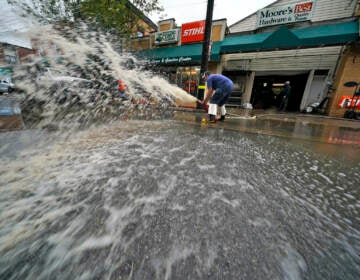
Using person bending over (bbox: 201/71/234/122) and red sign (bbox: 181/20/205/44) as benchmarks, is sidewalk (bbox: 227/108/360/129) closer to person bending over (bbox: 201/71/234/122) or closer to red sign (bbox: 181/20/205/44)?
person bending over (bbox: 201/71/234/122)

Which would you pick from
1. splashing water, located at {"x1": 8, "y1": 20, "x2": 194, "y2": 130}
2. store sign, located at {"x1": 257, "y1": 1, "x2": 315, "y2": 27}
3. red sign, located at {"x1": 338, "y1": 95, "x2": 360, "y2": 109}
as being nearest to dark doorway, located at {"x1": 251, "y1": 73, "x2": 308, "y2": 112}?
store sign, located at {"x1": 257, "y1": 1, "x2": 315, "y2": 27}

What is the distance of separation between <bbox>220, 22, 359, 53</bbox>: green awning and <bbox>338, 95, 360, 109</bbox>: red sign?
7.50 ft

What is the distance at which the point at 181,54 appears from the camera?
1002 cm

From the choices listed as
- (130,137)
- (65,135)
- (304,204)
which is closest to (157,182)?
(304,204)

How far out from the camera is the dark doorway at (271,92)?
443 inches

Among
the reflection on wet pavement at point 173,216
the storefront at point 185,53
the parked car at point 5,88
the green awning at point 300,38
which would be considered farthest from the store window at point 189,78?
the parked car at point 5,88

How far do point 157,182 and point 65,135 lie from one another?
7.31ft

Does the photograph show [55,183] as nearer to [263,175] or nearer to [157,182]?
[157,182]

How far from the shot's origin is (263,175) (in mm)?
1693

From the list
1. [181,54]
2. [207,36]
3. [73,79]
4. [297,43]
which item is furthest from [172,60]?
[73,79]

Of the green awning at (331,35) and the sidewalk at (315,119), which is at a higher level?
the green awning at (331,35)

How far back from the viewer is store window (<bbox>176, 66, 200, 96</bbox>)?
10656 millimetres

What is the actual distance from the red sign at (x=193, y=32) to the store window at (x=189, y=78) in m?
1.69

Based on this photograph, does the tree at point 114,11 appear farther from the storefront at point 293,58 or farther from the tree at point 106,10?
the storefront at point 293,58
